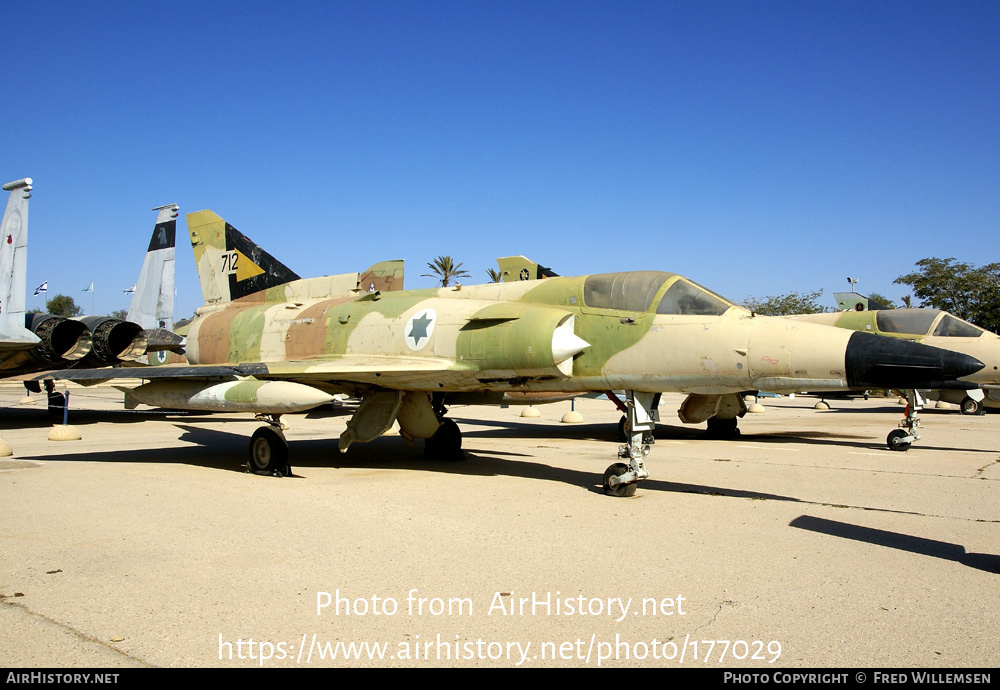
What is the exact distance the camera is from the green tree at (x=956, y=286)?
52719 millimetres

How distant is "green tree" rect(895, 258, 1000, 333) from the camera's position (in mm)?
52719

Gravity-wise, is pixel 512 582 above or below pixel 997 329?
below

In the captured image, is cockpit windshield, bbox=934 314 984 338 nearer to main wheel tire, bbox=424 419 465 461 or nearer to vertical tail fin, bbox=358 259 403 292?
main wheel tire, bbox=424 419 465 461

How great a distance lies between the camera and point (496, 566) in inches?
203

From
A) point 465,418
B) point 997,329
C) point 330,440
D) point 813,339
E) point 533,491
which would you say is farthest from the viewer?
point 997,329

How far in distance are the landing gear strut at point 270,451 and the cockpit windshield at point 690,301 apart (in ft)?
18.1

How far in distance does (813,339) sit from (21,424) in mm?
19451

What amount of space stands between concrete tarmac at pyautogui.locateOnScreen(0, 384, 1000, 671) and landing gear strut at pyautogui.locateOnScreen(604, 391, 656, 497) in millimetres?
242

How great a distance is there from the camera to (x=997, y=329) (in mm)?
45688

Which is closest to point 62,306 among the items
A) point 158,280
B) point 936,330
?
point 158,280

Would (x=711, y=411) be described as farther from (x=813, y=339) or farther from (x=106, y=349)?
(x=106, y=349)

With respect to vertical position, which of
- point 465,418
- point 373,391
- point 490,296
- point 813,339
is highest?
point 490,296
